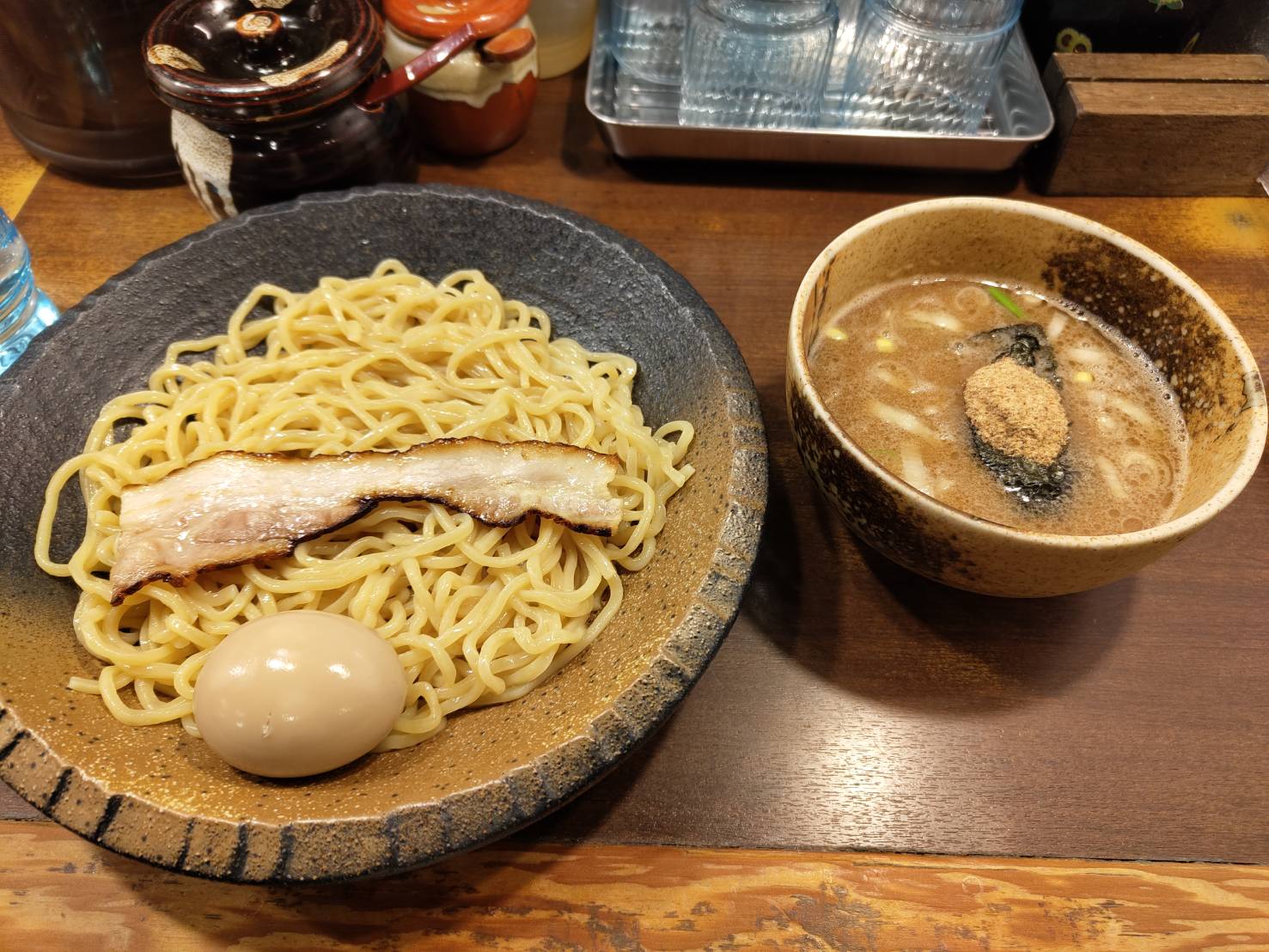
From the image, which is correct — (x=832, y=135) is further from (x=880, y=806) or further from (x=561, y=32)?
(x=880, y=806)

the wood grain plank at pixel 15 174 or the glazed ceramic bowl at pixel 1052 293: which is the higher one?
the glazed ceramic bowl at pixel 1052 293

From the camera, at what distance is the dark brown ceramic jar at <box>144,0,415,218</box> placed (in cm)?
168

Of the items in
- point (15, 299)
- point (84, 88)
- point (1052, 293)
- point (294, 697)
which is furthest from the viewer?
point (84, 88)

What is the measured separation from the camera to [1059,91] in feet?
7.09

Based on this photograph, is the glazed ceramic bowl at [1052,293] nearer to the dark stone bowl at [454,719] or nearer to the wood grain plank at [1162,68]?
the dark stone bowl at [454,719]

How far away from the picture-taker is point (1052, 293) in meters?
1.56

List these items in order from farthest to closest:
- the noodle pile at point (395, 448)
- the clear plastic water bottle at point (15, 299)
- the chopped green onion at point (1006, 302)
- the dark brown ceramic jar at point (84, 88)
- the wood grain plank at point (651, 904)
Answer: the dark brown ceramic jar at point (84, 88), the clear plastic water bottle at point (15, 299), the chopped green onion at point (1006, 302), the noodle pile at point (395, 448), the wood grain plank at point (651, 904)

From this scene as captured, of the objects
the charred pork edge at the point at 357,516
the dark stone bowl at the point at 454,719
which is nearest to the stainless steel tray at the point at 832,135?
the dark stone bowl at the point at 454,719

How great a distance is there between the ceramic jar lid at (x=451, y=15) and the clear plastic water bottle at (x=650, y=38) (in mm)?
382

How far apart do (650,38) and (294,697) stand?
2101mm

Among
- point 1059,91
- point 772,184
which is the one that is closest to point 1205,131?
point 1059,91

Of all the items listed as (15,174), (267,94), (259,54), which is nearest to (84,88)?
(15,174)

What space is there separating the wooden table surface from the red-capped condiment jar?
4.06 feet

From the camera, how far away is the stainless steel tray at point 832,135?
7.05ft
